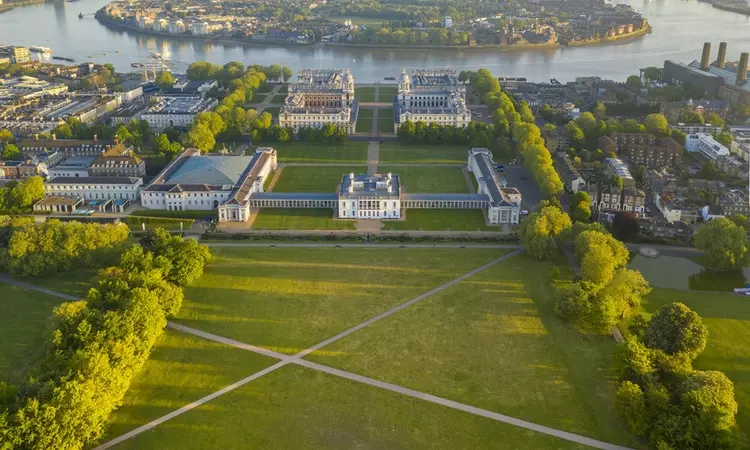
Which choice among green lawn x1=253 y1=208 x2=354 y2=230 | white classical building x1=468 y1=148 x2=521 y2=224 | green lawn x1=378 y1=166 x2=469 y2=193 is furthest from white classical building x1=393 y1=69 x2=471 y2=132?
green lawn x1=253 y1=208 x2=354 y2=230

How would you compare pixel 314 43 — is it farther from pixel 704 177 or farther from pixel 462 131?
pixel 704 177

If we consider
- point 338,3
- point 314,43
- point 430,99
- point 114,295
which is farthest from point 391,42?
point 114,295

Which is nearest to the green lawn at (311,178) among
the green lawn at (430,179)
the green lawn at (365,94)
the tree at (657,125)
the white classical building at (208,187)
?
the white classical building at (208,187)

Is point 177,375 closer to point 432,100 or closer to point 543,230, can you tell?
point 543,230

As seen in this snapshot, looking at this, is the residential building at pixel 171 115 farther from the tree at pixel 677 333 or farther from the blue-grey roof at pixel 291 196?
the tree at pixel 677 333

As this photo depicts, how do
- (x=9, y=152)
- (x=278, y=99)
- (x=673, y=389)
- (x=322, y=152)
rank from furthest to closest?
1. (x=278, y=99)
2. (x=322, y=152)
3. (x=9, y=152)
4. (x=673, y=389)

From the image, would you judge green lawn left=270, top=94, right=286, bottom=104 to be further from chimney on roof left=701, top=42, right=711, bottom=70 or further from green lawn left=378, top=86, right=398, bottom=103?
chimney on roof left=701, top=42, right=711, bottom=70

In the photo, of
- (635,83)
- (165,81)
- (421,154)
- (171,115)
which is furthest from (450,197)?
(165,81)
